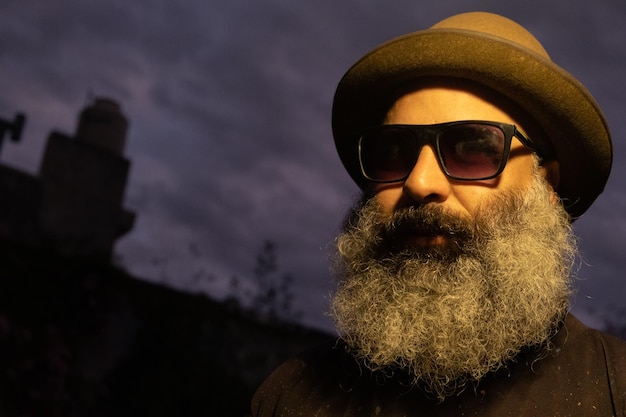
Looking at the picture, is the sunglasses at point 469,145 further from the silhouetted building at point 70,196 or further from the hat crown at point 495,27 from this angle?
the silhouetted building at point 70,196

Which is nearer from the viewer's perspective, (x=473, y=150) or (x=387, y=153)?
(x=473, y=150)

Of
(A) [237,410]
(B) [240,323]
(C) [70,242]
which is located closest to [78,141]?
(C) [70,242]

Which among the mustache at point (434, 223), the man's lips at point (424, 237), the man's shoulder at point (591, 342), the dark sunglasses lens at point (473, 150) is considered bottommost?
the man's shoulder at point (591, 342)

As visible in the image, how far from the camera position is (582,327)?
195cm

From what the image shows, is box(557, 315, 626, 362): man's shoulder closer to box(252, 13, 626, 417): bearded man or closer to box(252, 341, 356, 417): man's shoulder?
box(252, 13, 626, 417): bearded man

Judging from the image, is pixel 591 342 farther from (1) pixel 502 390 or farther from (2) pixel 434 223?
(2) pixel 434 223

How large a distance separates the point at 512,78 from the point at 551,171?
396 mm

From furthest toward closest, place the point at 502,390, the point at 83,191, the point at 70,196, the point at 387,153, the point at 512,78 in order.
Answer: the point at 83,191 → the point at 70,196 → the point at 387,153 → the point at 512,78 → the point at 502,390

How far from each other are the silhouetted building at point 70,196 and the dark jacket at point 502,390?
1101 centimetres

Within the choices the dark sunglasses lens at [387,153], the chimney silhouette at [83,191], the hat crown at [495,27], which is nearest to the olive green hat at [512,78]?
the hat crown at [495,27]

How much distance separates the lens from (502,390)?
1.82 m

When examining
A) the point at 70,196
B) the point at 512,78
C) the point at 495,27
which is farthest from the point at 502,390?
the point at 70,196

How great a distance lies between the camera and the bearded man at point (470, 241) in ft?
6.10

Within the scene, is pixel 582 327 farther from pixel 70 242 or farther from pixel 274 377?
pixel 70 242
